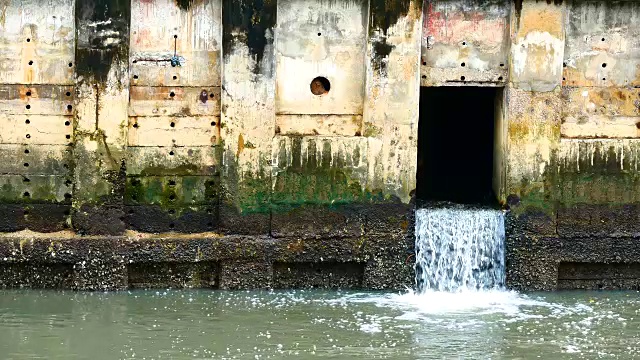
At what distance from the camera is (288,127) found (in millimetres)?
12938

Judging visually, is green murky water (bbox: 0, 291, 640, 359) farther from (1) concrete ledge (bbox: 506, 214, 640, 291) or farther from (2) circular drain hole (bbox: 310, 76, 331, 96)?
(2) circular drain hole (bbox: 310, 76, 331, 96)

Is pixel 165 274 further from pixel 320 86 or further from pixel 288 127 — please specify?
pixel 320 86

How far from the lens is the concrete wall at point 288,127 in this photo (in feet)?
41.3

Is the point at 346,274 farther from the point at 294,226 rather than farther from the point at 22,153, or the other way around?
the point at 22,153

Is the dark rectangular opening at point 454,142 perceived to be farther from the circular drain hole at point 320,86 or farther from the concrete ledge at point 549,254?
the circular drain hole at point 320,86

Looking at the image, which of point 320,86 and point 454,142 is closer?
point 320,86

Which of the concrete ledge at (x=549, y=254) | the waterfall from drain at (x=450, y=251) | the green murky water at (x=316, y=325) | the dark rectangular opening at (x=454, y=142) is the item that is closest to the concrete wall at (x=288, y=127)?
the concrete ledge at (x=549, y=254)

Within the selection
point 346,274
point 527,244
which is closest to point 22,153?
point 346,274

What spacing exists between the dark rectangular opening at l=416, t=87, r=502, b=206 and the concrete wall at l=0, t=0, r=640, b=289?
6.26 ft

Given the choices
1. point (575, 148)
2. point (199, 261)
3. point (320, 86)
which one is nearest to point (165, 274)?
point (199, 261)

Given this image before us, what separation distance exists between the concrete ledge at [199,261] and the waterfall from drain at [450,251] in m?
0.20

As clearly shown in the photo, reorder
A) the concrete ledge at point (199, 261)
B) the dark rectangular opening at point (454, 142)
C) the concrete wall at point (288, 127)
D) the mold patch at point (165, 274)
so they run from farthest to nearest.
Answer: the dark rectangular opening at point (454, 142) → the mold patch at point (165, 274) → the concrete wall at point (288, 127) → the concrete ledge at point (199, 261)

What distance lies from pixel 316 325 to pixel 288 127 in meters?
2.51

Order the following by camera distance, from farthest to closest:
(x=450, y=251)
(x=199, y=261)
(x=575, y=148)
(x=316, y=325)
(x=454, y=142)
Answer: (x=454, y=142)
(x=575, y=148)
(x=450, y=251)
(x=199, y=261)
(x=316, y=325)
